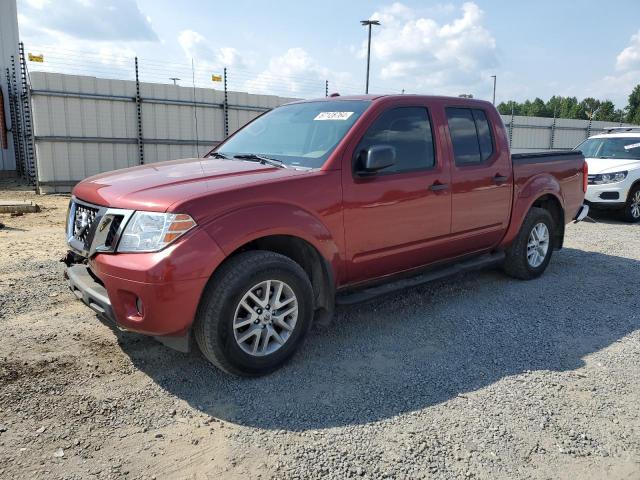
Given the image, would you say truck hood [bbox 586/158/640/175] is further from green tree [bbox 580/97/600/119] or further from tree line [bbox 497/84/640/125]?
green tree [bbox 580/97/600/119]

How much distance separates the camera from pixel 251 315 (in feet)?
11.1

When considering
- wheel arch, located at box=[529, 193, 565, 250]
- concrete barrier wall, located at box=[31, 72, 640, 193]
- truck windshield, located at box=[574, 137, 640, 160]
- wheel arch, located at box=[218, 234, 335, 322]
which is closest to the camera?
wheel arch, located at box=[218, 234, 335, 322]

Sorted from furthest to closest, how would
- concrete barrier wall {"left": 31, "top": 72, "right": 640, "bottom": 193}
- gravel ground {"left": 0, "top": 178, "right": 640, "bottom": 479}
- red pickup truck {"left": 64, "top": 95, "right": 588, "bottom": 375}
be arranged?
concrete barrier wall {"left": 31, "top": 72, "right": 640, "bottom": 193}, red pickup truck {"left": 64, "top": 95, "right": 588, "bottom": 375}, gravel ground {"left": 0, "top": 178, "right": 640, "bottom": 479}

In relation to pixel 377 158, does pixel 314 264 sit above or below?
below

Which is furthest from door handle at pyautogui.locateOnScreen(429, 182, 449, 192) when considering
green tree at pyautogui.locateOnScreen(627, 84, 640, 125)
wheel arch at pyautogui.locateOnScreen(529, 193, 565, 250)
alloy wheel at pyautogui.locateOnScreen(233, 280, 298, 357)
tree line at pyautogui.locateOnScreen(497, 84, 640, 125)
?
green tree at pyautogui.locateOnScreen(627, 84, 640, 125)

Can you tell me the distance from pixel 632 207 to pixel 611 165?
92cm

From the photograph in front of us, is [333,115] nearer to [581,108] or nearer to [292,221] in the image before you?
[292,221]

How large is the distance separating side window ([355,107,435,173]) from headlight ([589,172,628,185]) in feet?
23.5

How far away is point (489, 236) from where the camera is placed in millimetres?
5215

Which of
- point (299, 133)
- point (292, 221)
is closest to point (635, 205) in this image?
point (299, 133)

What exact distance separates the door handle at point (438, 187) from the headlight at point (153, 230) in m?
2.20

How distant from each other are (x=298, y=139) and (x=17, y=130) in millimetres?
14161

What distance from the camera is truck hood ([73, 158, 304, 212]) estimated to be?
3182mm

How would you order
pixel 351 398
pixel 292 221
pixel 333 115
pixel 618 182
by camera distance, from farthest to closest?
1. pixel 618 182
2. pixel 333 115
3. pixel 292 221
4. pixel 351 398
